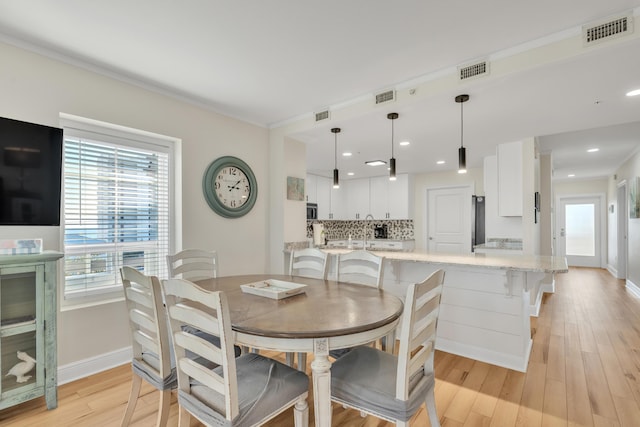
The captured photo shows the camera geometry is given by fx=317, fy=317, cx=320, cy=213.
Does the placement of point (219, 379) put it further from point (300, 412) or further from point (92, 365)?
point (92, 365)

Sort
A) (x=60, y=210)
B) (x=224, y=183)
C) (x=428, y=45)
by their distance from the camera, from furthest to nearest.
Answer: (x=224, y=183)
(x=60, y=210)
(x=428, y=45)

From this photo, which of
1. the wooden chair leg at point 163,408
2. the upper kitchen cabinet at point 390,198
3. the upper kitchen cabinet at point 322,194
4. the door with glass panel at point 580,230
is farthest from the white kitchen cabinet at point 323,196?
the door with glass panel at point 580,230

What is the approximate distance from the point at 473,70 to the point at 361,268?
171 cm

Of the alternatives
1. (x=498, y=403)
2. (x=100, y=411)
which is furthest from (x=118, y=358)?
(x=498, y=403)

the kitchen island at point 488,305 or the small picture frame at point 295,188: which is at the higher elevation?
the small picture frame at point 295,188

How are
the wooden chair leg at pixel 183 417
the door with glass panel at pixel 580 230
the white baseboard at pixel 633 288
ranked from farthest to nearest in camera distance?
the door with glass panel at pixel 580 230 < the white baseboard at pixel 633 288 < the wooden chair leg at pixel 183 417

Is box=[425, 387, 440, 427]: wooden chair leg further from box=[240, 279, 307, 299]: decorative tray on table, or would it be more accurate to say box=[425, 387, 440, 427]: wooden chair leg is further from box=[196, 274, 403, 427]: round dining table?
box=[240, 279, 307, 299]: decorative tray on table

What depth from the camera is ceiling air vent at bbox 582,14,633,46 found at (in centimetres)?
184

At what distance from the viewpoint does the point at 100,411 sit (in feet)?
6.72

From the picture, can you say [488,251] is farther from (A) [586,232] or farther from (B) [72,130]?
(A) [586,232]

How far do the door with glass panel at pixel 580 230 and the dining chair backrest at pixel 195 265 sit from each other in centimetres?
961

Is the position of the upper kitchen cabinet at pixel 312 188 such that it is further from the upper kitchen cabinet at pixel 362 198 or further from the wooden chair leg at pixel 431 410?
the wooden chair leg at pixel 431 410

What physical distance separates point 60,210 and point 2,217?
33 cm

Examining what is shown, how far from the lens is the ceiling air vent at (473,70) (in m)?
2.32
